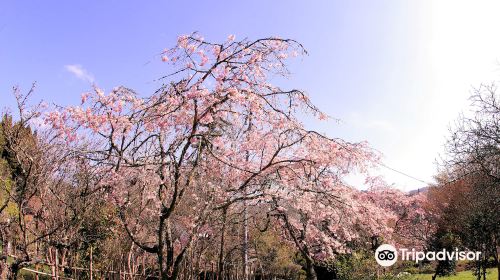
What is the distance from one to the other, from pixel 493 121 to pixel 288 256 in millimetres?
10140

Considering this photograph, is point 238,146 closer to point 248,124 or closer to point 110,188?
point 248,124

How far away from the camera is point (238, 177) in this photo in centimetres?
984

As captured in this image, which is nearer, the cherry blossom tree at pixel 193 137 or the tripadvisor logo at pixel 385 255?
the cherry blossom tree at pixel 193 137

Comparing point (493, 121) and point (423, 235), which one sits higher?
point (493, 121)

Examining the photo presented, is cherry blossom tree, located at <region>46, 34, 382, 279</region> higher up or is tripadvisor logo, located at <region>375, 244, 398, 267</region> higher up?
cherry blossom tree, located at <region>46, 34, 382, 279</region>

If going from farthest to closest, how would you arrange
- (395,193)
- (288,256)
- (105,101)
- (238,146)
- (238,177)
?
(395,193) → (288,256) → (238,177) → (238,146) → (105,101)

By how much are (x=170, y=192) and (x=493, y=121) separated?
32.9 feet

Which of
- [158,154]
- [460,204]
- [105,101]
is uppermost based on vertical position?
[105,101]

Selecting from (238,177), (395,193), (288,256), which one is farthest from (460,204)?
(238,177)

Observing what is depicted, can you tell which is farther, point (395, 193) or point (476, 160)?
point (395, 193)

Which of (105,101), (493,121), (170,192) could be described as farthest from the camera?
(493,121)

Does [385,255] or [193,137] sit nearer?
[193,137]

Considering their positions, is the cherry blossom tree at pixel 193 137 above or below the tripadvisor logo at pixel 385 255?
above

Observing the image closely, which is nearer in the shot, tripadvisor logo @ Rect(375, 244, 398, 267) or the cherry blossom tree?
the cherry blossom tree
